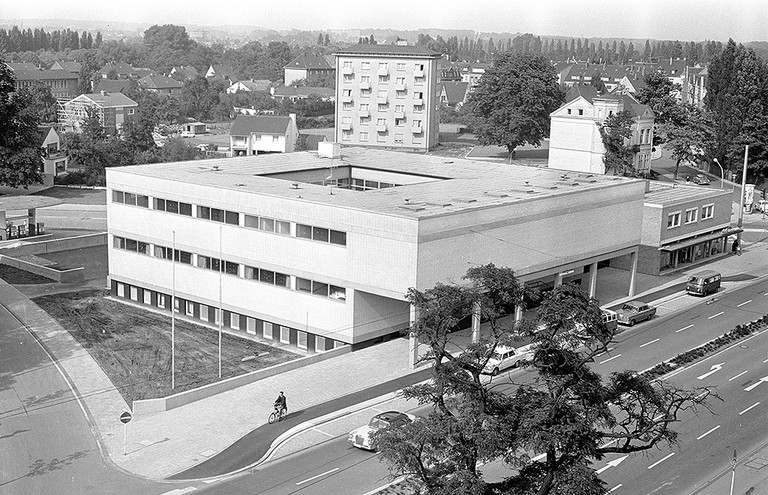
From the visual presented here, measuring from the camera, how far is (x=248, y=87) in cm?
17088

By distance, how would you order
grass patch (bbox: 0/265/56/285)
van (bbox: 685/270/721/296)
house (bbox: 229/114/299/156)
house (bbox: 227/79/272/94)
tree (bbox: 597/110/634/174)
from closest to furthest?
van (bbox: 685/270/721/296), grass patch (bbox: 0/265/56/285), tree (bbox: 597/110/634/174), house (bbox: 229/114/299/156), house (bbox: 227/79/272/94)

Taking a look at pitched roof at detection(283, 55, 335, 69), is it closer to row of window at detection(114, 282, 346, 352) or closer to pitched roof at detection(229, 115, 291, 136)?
pitched roof at detection(229, 115, 291, 136)

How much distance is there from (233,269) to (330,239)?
5.66 meters

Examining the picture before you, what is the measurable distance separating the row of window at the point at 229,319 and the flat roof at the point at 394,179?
18.4 ft

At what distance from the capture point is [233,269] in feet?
141

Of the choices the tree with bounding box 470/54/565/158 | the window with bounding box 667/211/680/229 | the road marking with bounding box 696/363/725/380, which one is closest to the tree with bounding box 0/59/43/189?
the tree with bounding box 470/54/565/158

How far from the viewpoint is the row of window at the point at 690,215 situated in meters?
55.6

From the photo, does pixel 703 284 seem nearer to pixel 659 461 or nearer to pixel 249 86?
pixel 659 461

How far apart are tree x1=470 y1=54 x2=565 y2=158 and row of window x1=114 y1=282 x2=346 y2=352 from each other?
50.2 metres

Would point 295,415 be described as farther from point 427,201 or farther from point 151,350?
point 427,201

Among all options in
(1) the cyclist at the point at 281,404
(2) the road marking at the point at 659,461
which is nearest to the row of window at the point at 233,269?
(1) the cyclist at the point at 281,404

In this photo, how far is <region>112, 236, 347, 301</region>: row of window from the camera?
40062 mm

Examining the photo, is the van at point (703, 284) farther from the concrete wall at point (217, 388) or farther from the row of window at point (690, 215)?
the concrete wall at point (217, 388)

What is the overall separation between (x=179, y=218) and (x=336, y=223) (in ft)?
30.3
